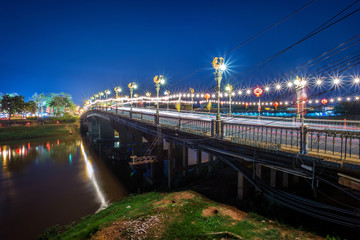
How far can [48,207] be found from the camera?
1805cm

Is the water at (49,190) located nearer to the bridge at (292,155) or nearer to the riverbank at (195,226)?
the riverbank at (195,226)

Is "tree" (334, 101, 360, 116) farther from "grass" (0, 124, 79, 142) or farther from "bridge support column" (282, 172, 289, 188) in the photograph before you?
"grass" (0, 124, 79, 142)

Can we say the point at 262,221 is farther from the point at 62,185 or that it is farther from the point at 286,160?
the point at 62,185

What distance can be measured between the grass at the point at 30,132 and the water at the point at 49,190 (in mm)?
22370

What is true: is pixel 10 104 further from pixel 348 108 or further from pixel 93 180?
pixel 348 108

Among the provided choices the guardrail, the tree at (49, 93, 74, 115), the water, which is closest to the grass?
the water

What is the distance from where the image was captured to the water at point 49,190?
627 inches

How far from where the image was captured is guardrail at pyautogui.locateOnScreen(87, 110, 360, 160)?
7406 millimetres

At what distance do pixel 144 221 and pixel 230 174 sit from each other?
1061cm

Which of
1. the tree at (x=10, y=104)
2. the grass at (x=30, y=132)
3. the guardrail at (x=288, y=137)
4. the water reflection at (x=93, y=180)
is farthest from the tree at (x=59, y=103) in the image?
the guardrail at (x=288, y=137)

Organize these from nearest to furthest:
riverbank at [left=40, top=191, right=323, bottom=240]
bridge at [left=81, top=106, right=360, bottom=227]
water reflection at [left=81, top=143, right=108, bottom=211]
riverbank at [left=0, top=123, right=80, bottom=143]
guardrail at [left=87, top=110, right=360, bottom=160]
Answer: bridge at [left=81, top=106, right=360, bottom=227]
guardrail at [left=87, top=110, right=360, bottom=160]
riverbank at [left=40, top=191, right=323, bottom=240]
water reflection at [left=81, top=143, right=108, bottom=211]
riverbank at [left=0, top=123, right=80, bottom=143]

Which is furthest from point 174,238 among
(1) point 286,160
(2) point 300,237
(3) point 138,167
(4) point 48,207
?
(3) point 138,167

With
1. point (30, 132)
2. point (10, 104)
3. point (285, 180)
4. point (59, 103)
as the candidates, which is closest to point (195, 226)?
point (285, 180)

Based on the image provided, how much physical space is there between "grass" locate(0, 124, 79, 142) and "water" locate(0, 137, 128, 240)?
22.4 meters
